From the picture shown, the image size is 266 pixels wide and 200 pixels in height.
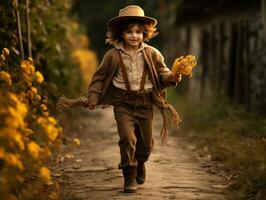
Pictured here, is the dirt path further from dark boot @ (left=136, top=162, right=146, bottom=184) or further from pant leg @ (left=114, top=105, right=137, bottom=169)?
pant leg @ (left=114, top=105, right=137, bottom=169)

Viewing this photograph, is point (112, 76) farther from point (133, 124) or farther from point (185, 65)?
point (185, 65)

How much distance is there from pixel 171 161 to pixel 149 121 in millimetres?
1926

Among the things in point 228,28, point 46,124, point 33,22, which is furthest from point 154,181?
point 228,28

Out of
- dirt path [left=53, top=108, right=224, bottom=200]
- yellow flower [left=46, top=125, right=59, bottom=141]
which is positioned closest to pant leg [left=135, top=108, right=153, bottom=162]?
dirt path [left=53, top=108, right=224, bottom=200]

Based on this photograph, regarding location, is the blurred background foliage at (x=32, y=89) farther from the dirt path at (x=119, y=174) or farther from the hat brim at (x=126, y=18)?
the hat brim at (x=126, y=18)

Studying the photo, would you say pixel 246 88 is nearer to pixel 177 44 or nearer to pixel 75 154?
pixel 75 154

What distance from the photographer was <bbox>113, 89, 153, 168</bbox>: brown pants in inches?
249

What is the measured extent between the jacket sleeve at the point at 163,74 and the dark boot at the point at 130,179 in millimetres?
944

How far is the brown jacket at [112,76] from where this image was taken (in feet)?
21.3

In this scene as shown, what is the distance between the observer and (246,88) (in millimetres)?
12625

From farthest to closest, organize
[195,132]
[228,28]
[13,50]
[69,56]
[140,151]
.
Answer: [228,28]
[69,56]
[195,132]
[13,50]
[140,151]

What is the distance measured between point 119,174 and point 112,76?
1.39m

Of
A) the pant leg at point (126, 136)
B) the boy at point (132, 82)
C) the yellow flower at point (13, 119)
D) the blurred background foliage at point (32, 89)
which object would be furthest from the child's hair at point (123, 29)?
the yellow flower at point (13, 119)

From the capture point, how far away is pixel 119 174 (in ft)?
24.1
